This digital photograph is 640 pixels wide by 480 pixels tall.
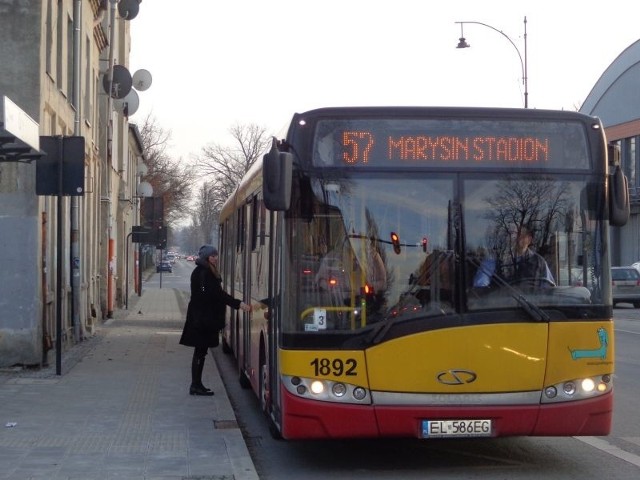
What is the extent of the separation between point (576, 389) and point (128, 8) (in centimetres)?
2363

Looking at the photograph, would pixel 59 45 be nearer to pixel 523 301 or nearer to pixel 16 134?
pixel 16 134

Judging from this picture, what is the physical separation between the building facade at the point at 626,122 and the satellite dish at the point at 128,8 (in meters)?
35.0

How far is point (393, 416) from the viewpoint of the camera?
7926 millimetres

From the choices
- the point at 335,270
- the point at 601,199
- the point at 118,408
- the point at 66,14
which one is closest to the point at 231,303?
the point at 118,408

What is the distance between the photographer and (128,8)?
29344mm

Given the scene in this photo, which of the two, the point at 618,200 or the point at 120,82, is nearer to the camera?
the point at 618,200

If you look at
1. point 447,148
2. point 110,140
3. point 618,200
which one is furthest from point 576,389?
point 110,140

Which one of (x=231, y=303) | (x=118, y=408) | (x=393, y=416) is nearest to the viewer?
(x=393, y=416)

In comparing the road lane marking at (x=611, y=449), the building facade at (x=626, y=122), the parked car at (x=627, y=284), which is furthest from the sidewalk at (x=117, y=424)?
the building facade at (x=626, y=122)

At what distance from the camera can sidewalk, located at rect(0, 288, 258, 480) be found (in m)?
8.27

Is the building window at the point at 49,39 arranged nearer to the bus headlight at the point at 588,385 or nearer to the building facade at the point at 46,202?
the building facade at the point at 46,202

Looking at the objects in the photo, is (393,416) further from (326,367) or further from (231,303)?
(231,303)

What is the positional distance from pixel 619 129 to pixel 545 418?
54.5m

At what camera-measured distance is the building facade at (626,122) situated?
58031 millimetres
